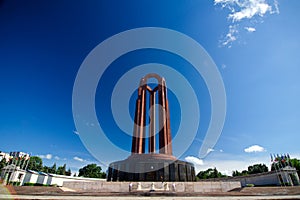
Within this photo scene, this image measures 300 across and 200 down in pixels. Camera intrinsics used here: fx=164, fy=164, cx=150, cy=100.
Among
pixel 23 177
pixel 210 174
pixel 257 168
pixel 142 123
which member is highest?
pixel 142 123

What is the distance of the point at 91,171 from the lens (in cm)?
5941

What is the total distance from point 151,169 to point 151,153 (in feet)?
A: 7.82

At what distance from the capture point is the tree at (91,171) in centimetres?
5831

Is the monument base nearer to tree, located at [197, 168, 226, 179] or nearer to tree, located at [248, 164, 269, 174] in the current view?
tree, located at [248, 164, 269, 174]

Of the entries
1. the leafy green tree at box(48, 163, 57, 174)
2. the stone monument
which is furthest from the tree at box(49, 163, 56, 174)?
the stone monument

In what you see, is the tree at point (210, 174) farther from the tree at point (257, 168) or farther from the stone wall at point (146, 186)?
the stone wall at point (146, 186)

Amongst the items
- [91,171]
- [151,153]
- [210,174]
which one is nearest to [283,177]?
[151,153]

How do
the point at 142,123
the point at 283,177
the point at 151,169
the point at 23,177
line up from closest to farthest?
the point at 151,169
the point at 142,123
the point at 283,177
the point at 23,177

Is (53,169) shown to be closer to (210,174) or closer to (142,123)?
(142,123)

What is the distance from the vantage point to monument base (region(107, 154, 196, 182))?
1523 centimetres

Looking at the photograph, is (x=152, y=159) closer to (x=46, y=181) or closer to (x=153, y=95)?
(x=153, y=95)

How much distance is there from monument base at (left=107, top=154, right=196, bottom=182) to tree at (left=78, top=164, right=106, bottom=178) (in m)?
47.9

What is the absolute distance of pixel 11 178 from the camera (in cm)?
2352

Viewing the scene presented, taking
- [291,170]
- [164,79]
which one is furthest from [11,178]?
[291,170]
